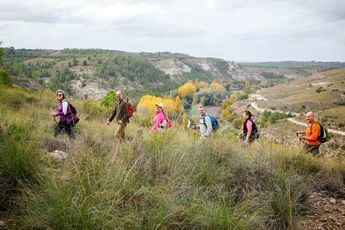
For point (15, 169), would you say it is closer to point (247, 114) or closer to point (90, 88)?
point (247, 114)

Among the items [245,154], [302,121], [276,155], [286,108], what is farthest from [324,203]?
[286,108]

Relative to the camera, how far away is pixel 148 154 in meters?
4.77

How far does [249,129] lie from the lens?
328 inches

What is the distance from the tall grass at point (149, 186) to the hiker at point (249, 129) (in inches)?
90.3

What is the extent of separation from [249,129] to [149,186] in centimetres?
514

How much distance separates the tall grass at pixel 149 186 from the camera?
3074 mm

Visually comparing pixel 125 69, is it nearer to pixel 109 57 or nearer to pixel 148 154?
pixel 109 57

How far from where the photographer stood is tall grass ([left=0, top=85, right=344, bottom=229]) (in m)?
3.07

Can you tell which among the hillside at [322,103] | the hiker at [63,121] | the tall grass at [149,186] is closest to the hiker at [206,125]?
the tall grass at [149,186]

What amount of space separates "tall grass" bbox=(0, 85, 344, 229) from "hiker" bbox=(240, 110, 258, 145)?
2.29 meters

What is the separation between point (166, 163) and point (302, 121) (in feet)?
215

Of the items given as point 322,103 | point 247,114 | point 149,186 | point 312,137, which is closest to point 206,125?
point 247,114

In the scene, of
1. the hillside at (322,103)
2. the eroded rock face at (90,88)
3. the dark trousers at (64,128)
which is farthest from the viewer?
the eroded rock face at (90,88)

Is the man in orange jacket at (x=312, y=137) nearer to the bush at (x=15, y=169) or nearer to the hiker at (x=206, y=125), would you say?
the hiker at (x=206, y=125)
